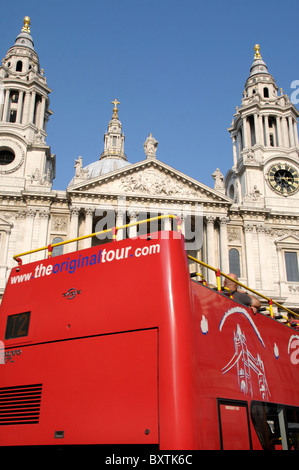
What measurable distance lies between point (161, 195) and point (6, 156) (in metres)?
13.2

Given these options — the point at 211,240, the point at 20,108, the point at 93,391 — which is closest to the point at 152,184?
the point at 211,240

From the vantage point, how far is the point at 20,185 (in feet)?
119

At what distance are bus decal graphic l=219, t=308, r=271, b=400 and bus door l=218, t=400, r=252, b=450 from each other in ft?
1.38

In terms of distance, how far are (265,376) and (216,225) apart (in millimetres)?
28517

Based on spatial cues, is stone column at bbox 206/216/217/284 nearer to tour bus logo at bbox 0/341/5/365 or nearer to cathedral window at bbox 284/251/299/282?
cathedral window at bbox 284/251/299/282

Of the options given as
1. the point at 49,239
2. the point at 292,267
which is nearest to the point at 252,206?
the point at 292,267

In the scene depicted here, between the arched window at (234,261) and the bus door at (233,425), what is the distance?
95.6 ft

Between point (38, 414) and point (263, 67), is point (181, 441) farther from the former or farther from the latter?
point (263, 67)

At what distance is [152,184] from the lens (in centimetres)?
3600

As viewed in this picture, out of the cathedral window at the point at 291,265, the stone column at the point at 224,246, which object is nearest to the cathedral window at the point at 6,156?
the stone column at the point at 224,246

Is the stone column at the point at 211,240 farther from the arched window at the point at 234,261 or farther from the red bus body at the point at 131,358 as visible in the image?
the red bus body at the point at 131,358

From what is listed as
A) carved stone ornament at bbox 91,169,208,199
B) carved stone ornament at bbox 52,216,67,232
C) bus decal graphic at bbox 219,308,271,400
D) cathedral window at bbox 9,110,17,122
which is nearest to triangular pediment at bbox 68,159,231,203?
carved stone ornament at bbox 91,169,208,199

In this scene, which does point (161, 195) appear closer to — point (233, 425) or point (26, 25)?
point (26, 25)
